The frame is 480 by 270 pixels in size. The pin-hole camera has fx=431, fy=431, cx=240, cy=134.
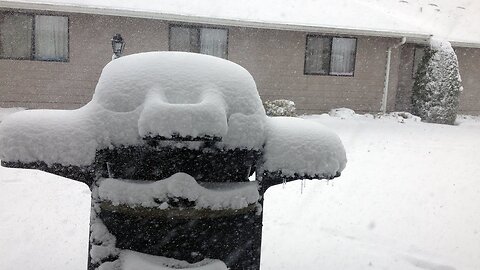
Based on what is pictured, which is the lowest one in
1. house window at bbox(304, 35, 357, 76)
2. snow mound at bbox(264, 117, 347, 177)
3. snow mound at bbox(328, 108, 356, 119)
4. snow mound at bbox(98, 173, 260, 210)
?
snow mound at bbox(328, 108, 356, 119)

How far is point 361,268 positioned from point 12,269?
319cm

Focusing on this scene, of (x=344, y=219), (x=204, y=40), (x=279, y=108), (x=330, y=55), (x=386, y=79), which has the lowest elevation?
(x=344, y=219)

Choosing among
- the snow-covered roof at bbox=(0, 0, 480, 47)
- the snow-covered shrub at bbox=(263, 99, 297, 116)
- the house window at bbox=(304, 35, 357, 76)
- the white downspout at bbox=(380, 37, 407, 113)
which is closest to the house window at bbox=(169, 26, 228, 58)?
the snow-covered roof at bbox=(0, 0, 480, 47)

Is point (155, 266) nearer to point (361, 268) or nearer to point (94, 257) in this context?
point (94, 257)

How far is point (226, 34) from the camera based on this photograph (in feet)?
46.0

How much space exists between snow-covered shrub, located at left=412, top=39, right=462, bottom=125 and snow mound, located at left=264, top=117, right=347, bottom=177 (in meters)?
14.0

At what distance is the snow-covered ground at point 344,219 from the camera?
14.0 ft

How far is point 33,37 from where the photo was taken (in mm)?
12609

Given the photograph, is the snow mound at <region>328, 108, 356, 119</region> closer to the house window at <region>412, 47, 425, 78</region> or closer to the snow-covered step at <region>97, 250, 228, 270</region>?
the house window at <region>412, 47, 425, 78</region>

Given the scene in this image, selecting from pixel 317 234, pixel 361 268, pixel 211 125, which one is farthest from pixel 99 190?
pixel 317 234

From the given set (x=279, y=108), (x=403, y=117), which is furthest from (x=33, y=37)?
(x=403, y=117)

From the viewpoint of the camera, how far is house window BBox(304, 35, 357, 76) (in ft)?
48.9

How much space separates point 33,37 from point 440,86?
1322 cm

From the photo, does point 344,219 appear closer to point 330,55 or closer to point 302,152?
point 302,152
